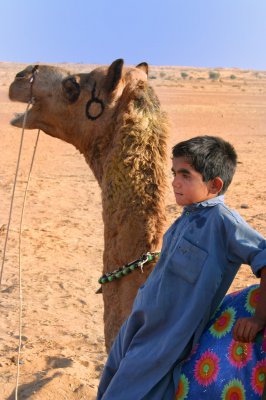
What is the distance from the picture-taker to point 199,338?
2.37 metres

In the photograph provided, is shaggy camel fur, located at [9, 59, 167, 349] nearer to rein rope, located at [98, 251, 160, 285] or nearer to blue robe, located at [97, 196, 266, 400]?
rein rope, located at [98, 251, 160, 285]

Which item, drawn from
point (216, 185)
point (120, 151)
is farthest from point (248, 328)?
point (120, 151)

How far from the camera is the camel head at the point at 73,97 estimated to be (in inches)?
147

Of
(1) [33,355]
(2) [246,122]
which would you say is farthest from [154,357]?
(2) [246,122]

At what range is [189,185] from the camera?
8.22 ft

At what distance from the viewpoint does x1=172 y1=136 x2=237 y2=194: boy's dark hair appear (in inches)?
97.9

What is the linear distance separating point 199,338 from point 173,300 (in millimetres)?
177

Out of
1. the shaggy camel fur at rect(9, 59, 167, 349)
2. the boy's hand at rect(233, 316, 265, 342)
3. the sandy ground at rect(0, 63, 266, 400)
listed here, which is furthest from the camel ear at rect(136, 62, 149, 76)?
the boy's hand at rect(233, 316, 265, 342)

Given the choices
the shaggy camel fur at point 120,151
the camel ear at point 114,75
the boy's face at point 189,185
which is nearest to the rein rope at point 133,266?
the shaggy camel fur at point 120,151

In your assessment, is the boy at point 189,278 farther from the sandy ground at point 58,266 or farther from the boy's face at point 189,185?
the sandy ground at point 58,266

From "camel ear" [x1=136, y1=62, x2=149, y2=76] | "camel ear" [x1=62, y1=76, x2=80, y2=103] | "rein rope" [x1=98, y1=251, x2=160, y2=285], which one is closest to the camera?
"rein rope" [x1=98, y1=251, x2=160, y2=285]

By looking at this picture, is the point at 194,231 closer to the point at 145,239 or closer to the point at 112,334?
the point at 145,239

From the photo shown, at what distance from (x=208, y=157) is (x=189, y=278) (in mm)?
503

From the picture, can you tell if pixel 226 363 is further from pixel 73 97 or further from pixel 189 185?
pixel 73 97
